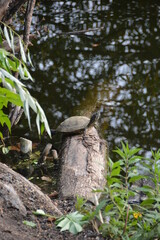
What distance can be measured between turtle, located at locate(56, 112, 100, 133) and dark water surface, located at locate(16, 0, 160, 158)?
1.02 feet

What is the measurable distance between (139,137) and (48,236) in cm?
278

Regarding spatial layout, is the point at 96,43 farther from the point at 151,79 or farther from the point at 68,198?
the point at 68,198

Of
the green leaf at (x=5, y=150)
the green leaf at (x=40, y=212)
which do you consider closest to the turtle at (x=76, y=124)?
the green leaf at (x=5, y=150)

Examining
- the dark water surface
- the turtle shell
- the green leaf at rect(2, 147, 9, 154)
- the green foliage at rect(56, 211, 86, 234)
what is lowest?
the dark water surface

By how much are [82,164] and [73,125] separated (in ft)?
2.59

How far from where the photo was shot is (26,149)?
4438mm

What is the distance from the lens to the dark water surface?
528 centimetres

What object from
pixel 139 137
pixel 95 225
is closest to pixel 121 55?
pixel 139 137

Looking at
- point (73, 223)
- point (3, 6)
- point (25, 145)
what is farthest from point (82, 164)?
point (73, 223)

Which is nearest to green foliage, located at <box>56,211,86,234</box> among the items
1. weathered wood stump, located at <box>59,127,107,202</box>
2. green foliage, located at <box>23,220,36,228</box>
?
green foliage, located at <box>23,220,36,228</box>

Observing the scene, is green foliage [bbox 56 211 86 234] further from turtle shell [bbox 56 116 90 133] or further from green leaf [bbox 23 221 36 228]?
turtle shell [bbox 56 116 90 133]

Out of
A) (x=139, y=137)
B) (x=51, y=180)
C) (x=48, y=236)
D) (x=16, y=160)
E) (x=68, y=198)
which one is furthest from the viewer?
(x=139, y=137)

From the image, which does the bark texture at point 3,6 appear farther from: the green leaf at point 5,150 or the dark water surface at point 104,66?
the dark water surface at point 104,66

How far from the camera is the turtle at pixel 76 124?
15.1 ft
